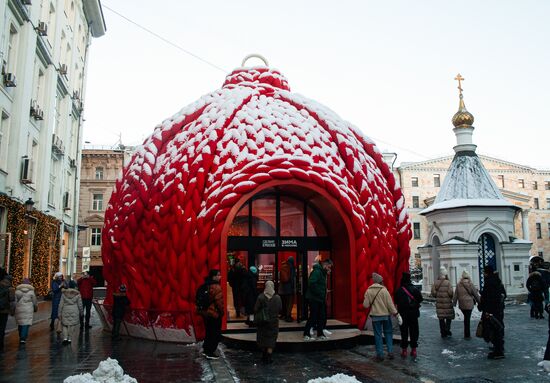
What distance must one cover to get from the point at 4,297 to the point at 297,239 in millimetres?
6380

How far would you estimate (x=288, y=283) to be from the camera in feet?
39.4

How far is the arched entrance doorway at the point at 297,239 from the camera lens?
11.8 meters

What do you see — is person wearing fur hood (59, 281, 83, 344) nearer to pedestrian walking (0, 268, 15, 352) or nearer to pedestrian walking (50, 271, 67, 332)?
pedestrian walking (0, 268, 15, 352)

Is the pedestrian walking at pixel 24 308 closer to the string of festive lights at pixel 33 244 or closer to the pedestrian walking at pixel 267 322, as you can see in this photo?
the pedestrian walking at pixel 267 322

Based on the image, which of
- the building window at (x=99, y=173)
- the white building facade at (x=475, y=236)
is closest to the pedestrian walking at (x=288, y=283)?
the white building facade at (x=475, y=236)

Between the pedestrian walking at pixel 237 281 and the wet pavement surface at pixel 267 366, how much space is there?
1808mm

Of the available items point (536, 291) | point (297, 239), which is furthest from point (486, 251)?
point (297, 239)

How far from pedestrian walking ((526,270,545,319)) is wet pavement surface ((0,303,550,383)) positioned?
459cm

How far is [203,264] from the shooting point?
10680 mm

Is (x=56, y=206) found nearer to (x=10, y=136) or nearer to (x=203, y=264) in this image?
(x=10, y=136)

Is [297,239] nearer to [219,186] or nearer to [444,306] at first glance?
[219,186]

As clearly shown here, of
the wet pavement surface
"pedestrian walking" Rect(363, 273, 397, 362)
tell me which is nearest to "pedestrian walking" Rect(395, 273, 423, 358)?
"pedestrian walking" Rect(363, 273, 397, 362)

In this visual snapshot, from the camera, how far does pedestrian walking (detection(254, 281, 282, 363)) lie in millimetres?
8836

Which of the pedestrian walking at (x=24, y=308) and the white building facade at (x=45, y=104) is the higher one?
the white building facade at (x=45, y=104)
